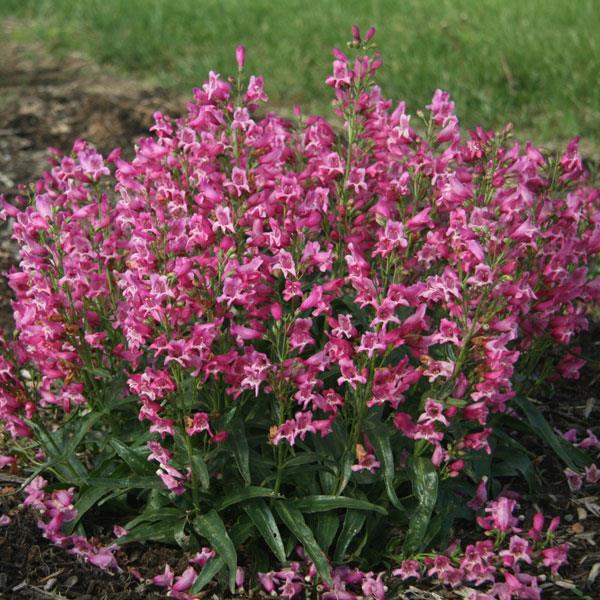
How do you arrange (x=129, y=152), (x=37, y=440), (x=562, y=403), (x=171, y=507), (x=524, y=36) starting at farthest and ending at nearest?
(x=524, y=36)
(x=129, y=152)
(x=562, y=403)
(x=37, y=440)
(x=171, y=507)

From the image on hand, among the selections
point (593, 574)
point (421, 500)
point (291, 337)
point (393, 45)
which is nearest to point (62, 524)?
point (291, 337)

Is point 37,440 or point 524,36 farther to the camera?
point 524,36

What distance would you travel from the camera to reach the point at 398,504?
331cm

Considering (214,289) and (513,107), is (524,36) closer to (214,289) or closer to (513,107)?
(513,107)

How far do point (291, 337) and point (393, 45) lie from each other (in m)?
7.06

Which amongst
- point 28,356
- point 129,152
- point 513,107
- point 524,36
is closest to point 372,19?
point 524,36

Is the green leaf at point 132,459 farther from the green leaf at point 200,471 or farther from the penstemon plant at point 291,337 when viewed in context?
the green leaf at point 200,471

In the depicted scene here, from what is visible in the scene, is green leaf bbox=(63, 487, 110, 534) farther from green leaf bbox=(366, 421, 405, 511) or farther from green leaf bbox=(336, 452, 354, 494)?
green leaf bbox=(366, 421, 405, 511)

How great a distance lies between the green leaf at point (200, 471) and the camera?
326cm

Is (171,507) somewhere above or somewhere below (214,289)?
below

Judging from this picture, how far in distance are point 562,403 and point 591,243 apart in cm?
107

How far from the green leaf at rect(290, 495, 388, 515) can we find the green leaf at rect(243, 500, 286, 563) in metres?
0.10

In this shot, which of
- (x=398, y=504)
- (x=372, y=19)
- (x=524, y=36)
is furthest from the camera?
(x=372, y=19)

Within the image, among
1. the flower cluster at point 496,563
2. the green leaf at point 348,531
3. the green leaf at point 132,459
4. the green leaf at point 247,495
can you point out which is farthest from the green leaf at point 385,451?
the green leaf at point 132,459
